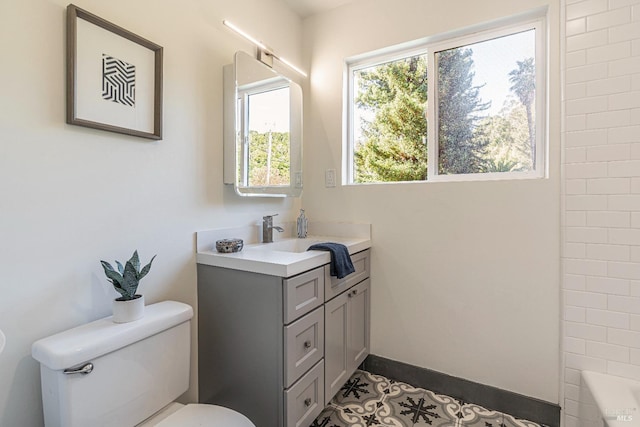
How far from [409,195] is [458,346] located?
3.06 ft

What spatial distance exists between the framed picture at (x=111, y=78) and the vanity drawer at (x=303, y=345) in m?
1.04

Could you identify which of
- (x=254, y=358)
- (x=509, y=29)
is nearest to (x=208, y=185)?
(x=254, y=358)

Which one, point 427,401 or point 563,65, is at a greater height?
point 563,65

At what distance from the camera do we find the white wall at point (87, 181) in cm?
96

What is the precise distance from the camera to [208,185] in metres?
1.60

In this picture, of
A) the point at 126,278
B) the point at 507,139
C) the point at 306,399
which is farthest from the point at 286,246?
the point at 507,139

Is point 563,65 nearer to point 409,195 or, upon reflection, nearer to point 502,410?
point 409,195

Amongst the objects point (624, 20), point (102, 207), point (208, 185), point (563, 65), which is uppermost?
point (624, 20)

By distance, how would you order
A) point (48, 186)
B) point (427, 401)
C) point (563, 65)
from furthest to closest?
point (427, 401), point (563, 65), point (48, 186)

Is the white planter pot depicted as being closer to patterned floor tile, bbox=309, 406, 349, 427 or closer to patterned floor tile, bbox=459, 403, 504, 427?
patterned floor tile, bbox=309, 406, 349, 427

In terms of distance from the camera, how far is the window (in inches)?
65.8

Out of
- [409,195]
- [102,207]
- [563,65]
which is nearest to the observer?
[102,207]

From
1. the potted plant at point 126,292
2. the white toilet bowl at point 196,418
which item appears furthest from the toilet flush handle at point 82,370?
the white toilet bowl at point 196,418

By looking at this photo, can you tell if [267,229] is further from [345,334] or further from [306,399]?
[306,399]
